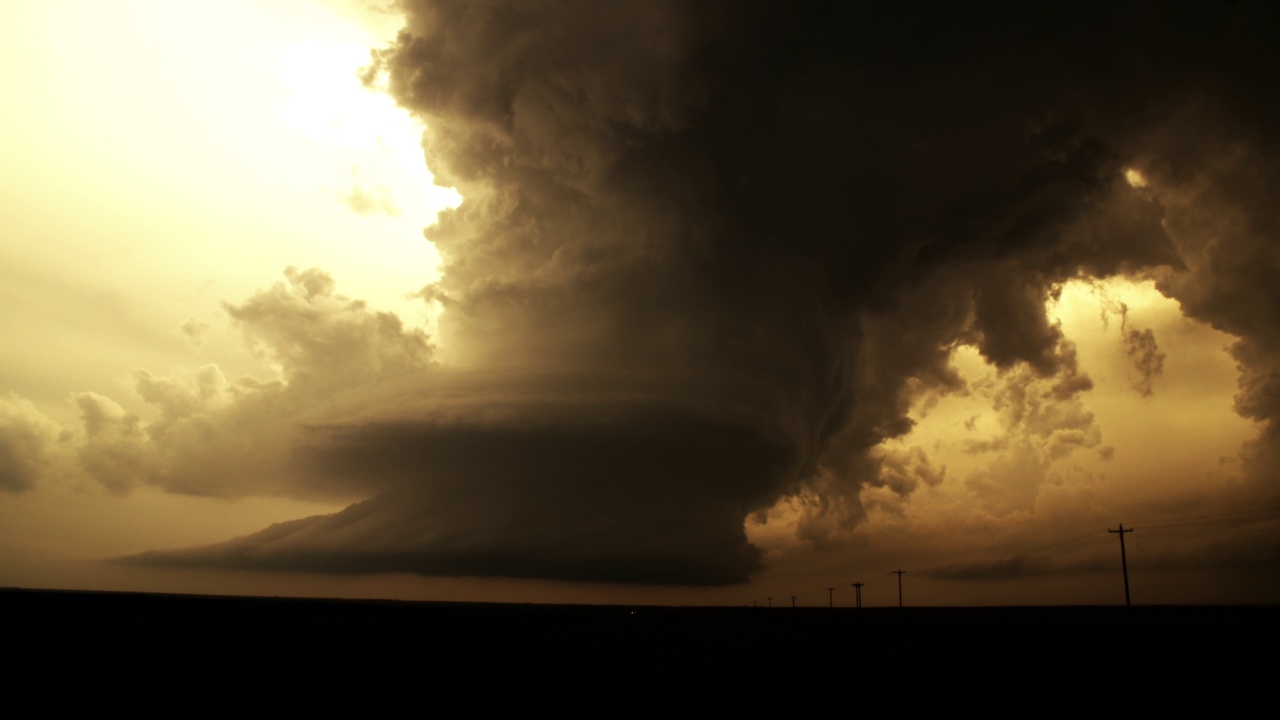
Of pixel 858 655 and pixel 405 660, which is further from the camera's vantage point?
pixel 858 655

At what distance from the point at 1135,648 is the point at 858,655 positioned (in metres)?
30.5

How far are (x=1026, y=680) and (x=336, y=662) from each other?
133ft

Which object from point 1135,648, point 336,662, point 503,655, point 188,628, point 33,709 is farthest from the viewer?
point 188,628

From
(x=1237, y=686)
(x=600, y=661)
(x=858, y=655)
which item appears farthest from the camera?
(x=858, y=655)

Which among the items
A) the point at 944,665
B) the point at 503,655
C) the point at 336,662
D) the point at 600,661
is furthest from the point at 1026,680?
the point at 336,662

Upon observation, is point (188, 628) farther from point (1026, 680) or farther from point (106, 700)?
point (1026, 680)

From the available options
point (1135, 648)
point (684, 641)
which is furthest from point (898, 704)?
point (1135, 648)

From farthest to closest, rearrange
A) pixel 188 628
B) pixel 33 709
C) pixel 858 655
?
1. pixel 188 628
2. pixel 858 655
3. pixel 33 709

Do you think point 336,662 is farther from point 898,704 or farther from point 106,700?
point 898,704

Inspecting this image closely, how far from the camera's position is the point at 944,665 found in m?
53.7

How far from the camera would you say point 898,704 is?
34469 mm

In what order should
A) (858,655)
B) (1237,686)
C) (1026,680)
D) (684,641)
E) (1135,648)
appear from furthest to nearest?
(684,641) → (1135,648) → (858,655) → (1026,680) → (1237,686)

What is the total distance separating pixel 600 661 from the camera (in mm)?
53500

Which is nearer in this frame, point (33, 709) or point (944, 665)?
point (33, 709)
